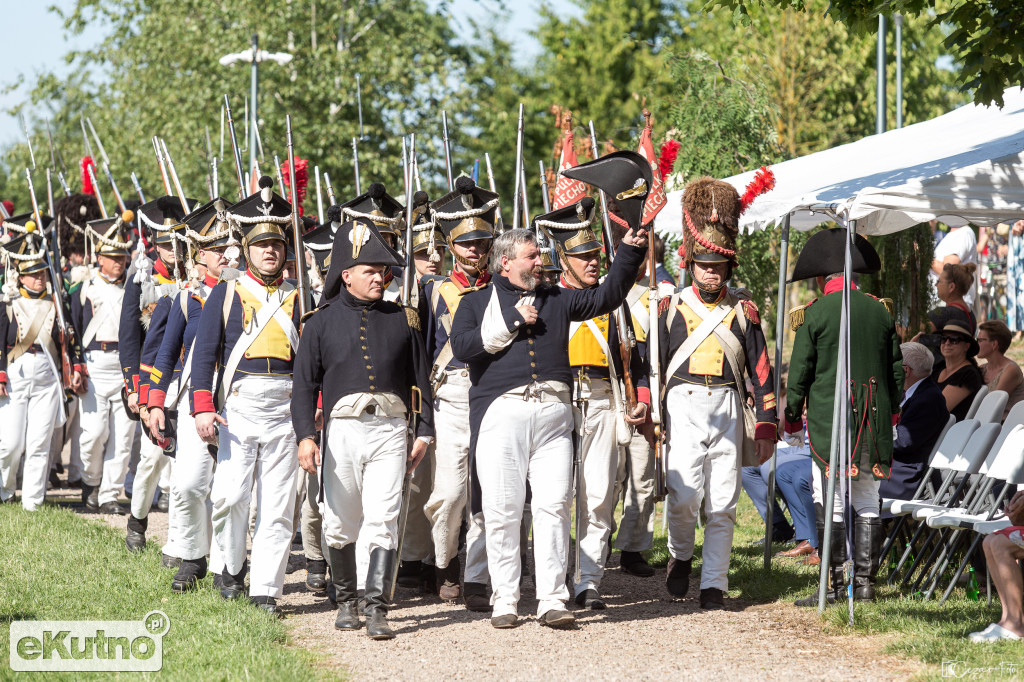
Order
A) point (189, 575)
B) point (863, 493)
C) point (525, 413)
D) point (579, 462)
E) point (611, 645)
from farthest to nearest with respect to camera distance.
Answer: point (189, 575), point (863, 493), point (579, 462), point (525, 413), point (611, 645)

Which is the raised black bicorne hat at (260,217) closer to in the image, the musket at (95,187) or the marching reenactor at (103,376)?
the marching reenactor at (103,376)

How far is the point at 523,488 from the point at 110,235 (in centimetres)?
525

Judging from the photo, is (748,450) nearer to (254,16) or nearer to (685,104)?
(685,104)

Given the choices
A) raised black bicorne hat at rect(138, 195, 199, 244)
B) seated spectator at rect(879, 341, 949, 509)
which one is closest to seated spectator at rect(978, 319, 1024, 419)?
seated spectator at rect(879, 341, 949, 509)

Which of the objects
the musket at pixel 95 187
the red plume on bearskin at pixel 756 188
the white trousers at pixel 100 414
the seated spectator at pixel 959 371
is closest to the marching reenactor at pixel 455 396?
the red plume on bearskin at pixel 756 188

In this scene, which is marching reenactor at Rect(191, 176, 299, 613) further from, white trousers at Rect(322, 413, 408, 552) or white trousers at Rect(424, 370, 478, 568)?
white trousers at Rect(424, 370, 478, 568)

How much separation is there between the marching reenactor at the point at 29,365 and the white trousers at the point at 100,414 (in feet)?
0.55

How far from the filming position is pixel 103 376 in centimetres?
1085

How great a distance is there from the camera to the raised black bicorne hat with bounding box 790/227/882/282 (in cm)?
756

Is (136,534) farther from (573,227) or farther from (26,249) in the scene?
(573,227)

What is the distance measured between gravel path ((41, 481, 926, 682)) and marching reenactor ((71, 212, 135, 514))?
11.6ft

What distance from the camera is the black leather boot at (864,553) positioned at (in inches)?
287

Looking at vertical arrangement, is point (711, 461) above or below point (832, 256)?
below

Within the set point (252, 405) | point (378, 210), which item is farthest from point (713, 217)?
point (252, 405)
